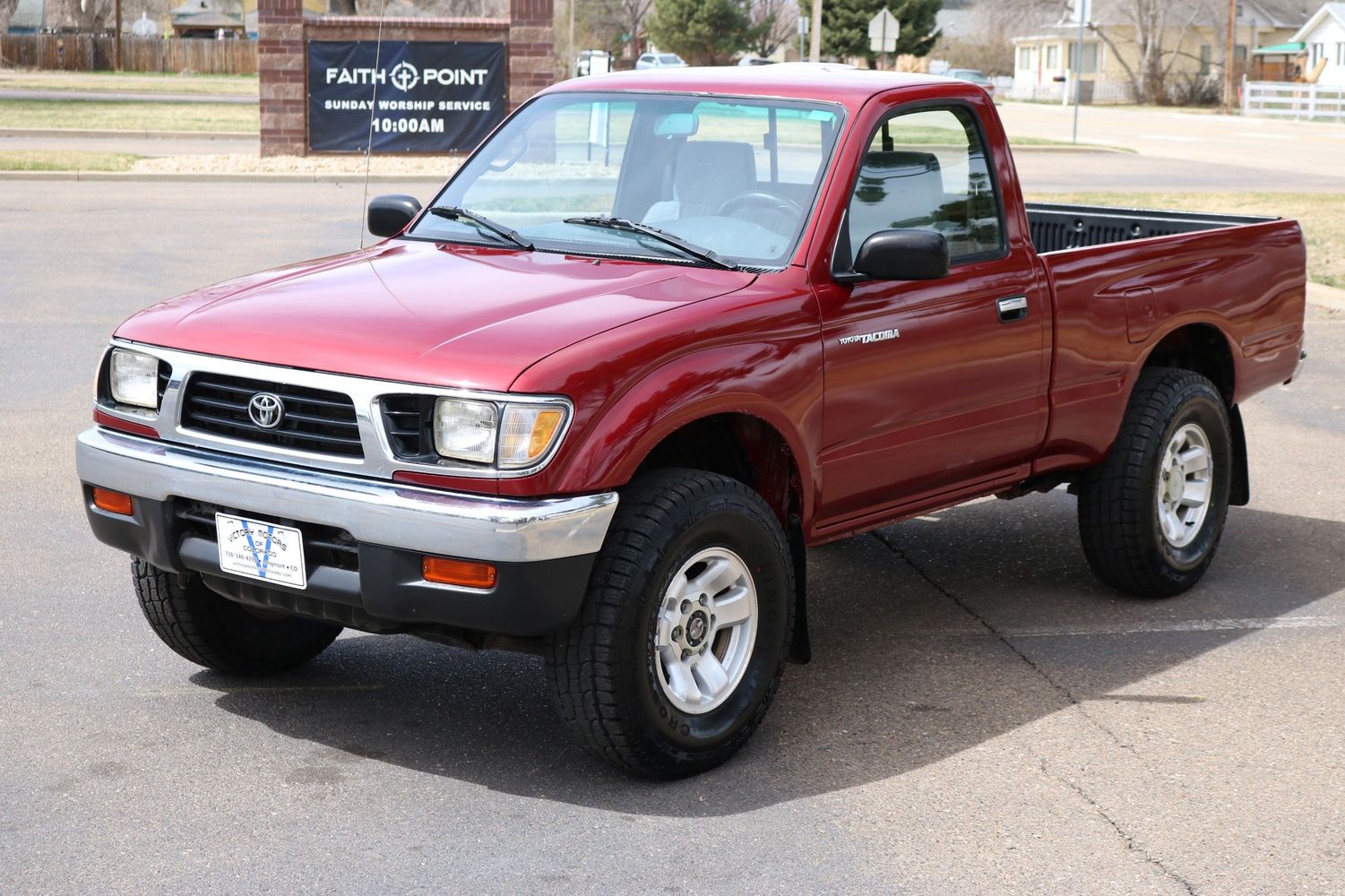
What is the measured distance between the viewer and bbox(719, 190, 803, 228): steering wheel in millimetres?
5070

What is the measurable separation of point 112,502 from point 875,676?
2.46m

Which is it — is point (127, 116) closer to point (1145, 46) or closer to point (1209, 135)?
point (1209, 135)

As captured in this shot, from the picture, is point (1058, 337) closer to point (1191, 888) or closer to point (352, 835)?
point (1191, 888)

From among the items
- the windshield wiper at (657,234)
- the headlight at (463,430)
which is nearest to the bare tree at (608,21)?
the windshield wiper at (657,234)

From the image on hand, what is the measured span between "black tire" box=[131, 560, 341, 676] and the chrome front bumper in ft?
2.07

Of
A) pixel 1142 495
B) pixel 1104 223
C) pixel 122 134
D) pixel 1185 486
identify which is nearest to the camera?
pixel 1142 495

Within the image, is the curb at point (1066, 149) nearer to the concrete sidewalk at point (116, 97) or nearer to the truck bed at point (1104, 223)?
the concrete sidewalk at point (116, 97)

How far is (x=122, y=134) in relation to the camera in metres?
30.0

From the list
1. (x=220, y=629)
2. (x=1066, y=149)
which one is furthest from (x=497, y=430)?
(x=1066, y=149)

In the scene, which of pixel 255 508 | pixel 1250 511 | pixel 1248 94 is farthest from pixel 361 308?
pixel 1248 94

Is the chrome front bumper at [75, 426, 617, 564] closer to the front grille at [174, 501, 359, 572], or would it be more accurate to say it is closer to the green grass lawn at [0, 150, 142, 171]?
the front grille at [174, 501, 359, 572]

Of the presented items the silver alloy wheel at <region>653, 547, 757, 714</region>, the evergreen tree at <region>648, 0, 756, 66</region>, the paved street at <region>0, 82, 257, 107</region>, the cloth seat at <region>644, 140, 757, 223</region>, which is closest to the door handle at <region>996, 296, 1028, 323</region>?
the cloth seat at <region>644, 140, 757, 223</region>

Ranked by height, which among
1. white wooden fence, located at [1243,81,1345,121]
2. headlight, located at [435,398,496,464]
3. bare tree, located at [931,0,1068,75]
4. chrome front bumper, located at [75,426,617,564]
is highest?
bare tree, located at [931,0,1068,75]

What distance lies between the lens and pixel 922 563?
6863 mm
